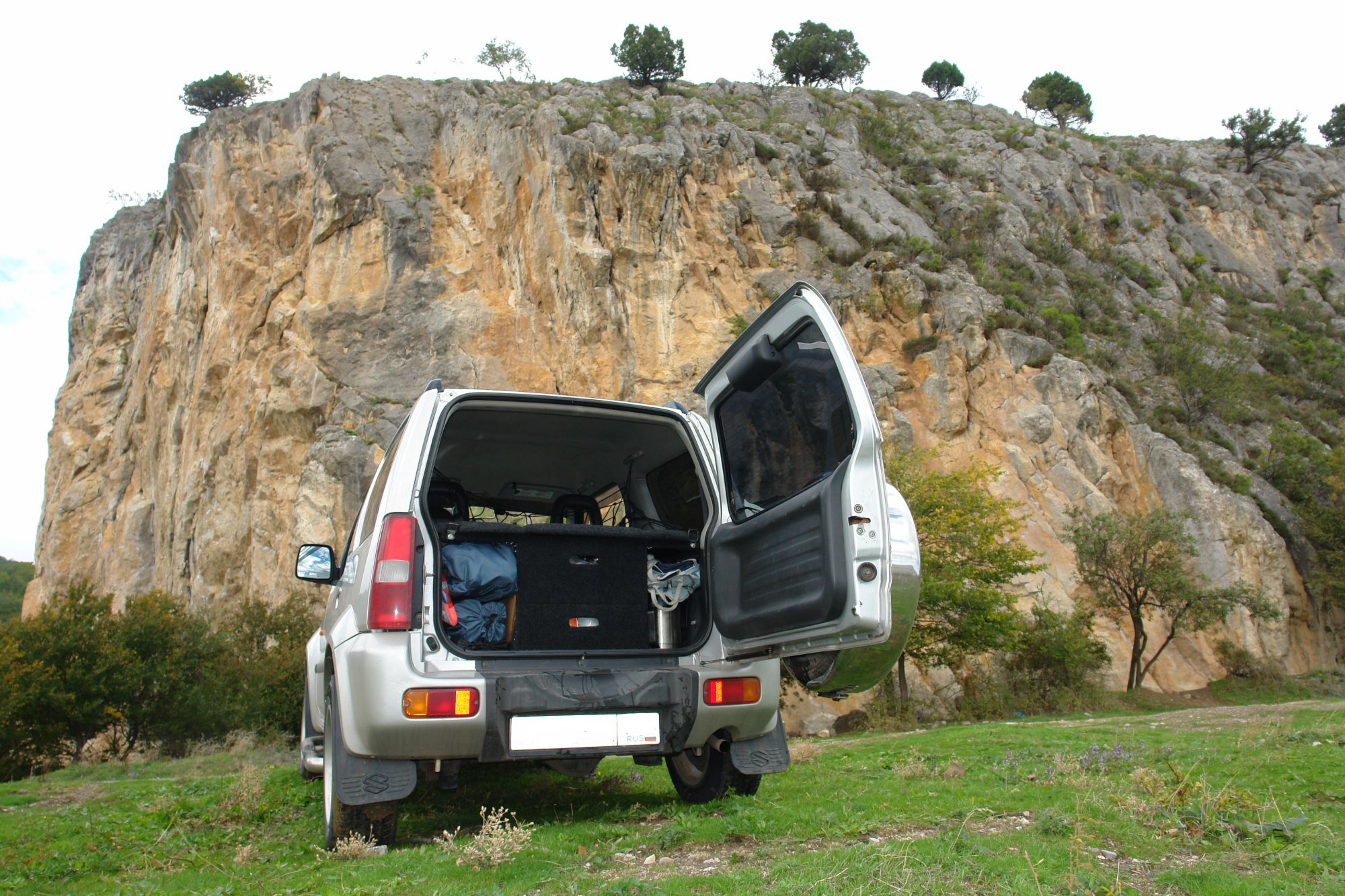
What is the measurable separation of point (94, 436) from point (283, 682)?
22.8m

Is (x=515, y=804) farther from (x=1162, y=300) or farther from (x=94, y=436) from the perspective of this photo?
(x=94, y=436)

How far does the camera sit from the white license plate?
11.2 ft

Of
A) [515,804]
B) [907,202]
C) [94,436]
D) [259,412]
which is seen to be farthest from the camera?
[94,436]

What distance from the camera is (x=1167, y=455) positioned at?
75.5 ft

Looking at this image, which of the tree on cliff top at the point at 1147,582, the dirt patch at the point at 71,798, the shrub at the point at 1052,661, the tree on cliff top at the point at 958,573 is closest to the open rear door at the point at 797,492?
the dirt patch at the point at 71,798

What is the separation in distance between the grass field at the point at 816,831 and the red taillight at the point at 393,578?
3.00ft

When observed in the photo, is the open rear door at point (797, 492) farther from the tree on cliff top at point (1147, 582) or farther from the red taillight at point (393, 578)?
the tree on cliff top at point (1147, 582)

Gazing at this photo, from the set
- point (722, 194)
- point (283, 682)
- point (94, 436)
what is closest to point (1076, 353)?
point (722, 194)

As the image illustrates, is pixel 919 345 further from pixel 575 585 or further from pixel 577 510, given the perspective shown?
pixel 575 585

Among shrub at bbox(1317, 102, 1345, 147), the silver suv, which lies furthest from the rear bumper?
shrub at bbox(1317, 102, 1345, 147)

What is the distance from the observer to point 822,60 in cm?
4734

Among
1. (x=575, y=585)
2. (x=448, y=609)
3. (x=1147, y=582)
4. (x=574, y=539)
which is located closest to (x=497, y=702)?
(x=448, y=609)

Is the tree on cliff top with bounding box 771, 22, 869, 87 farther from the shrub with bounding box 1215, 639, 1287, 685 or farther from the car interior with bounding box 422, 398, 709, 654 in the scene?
the car interior with bounding box 422, 398, 709, 654

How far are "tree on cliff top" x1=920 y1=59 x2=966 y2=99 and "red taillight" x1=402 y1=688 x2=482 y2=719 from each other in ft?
196
